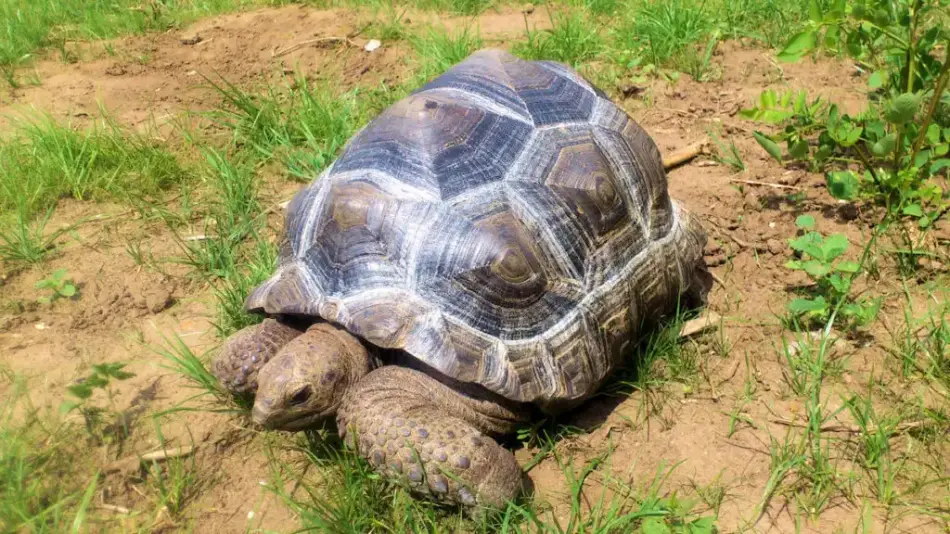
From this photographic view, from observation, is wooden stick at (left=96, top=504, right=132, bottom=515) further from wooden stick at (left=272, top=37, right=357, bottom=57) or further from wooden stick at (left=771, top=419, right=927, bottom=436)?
wooden stick at (left=272, top=37, right=357, bottom=57)

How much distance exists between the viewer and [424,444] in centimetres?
221

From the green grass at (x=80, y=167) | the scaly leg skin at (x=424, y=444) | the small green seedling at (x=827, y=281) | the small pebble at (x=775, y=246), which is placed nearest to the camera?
the scaly leg skin at (x=424, y=444)

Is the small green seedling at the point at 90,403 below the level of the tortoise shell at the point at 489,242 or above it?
below

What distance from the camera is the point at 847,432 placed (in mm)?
2445

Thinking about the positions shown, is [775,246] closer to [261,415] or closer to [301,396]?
[301,396]

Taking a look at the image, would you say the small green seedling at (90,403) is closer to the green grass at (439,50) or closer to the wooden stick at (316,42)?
the green grass at (439,50)

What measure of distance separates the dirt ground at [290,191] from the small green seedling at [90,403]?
0.13 meters

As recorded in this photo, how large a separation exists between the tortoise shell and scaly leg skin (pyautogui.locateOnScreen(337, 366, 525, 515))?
0.16 metres

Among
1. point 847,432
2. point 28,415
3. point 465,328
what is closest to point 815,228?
point 847,432

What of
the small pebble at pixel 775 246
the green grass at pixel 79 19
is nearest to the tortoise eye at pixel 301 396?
the small pebble at pixel 775 246

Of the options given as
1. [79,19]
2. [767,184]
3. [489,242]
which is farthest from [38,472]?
[79,19]

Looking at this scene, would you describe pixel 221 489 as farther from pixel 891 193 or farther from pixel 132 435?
pixel 891 193

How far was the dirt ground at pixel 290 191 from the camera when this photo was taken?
2.48m

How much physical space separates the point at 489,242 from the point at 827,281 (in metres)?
1.56
